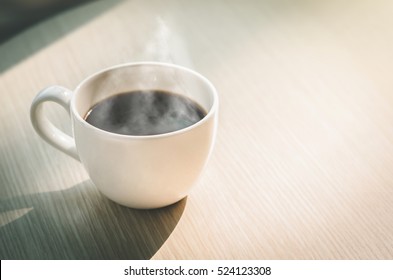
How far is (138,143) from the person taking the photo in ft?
1.30

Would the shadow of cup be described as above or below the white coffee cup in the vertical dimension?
below

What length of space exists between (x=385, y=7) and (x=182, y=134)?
59cm

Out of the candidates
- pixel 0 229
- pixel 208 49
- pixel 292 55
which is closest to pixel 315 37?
pixel 292 55

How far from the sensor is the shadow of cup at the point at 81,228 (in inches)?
16.8

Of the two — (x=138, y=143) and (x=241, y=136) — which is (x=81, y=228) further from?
(x=241, y=136)

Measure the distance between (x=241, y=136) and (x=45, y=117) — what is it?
217 mm

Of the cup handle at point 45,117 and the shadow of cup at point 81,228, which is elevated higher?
the cup handle at point 45,117

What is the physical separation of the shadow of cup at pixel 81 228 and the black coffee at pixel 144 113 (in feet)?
0.24

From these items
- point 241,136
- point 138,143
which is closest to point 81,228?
point 138,143

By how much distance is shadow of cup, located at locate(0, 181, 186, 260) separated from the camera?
16.8 inches

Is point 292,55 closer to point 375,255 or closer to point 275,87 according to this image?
point 275,87

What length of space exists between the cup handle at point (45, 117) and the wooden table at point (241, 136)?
0.04 m

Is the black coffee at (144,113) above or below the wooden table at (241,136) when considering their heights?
above

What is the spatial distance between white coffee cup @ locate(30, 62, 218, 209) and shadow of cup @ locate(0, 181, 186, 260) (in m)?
0.02
